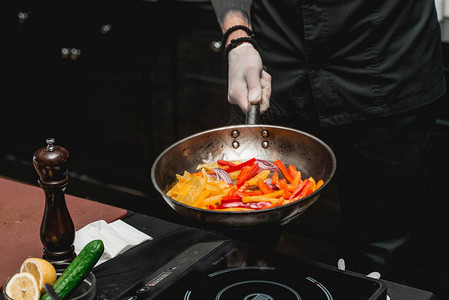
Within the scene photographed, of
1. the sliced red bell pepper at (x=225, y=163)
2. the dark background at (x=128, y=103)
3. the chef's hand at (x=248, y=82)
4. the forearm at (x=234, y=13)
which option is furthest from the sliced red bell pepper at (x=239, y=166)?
the dark background at (x=128, y=103)

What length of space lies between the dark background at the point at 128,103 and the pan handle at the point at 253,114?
989 mm

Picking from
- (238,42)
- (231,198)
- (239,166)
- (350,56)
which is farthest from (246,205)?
(350,56)

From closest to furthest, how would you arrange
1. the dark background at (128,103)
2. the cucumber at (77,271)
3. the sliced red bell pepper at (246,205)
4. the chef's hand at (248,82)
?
the cucumber at (77,271), the sliced red bell pepper at (246,205), the chef's hand at (248,82), the dark background at (128,103)

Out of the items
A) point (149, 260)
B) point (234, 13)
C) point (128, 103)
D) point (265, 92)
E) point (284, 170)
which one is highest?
point (234, 13)

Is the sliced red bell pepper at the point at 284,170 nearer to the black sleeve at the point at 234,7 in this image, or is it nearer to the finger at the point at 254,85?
the finger at the point at 254,85

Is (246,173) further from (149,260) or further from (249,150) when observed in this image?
(149,260)

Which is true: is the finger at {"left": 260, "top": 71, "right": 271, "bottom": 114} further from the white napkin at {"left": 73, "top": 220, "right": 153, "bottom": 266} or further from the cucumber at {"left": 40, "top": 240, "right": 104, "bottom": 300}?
the cucumber at {"left": 40, "top": 240, "right": 104, "bottom": 300}

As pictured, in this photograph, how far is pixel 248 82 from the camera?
1199 mm

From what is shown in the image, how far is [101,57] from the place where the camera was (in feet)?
8.68

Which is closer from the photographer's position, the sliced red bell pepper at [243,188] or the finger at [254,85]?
the sliced red bell pepper at [243,188]

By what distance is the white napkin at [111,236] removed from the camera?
108 cm

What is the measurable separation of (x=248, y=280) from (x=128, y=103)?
1855mm

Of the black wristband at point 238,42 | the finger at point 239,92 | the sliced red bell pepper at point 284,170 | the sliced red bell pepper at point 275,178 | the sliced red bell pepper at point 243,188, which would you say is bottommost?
the sliced red bell pepper at point 284,170

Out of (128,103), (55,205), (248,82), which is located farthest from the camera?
(128,103)
